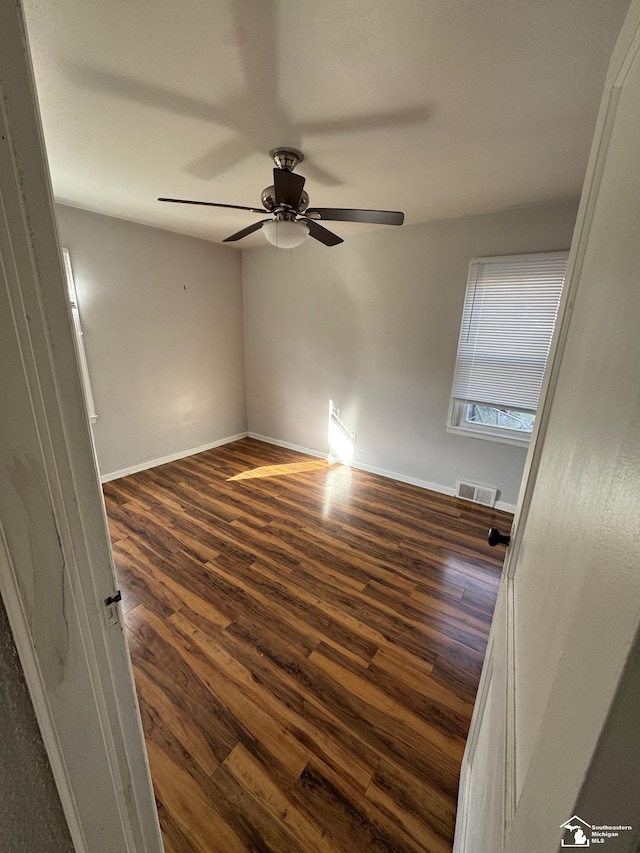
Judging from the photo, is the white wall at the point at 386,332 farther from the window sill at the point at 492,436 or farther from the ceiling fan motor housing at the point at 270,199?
the ceiling fan motor housing at the point at 270,199

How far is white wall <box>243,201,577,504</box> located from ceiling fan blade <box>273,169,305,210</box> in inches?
62.7

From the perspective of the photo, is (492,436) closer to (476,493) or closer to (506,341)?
(476,493)

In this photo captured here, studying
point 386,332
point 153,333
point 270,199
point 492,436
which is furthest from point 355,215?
point 153,333

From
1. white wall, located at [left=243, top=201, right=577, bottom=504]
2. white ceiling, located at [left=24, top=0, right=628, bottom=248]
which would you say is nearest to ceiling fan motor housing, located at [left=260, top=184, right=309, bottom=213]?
white ceiling, located at [left=24, top=0, right=628, bottom=248]

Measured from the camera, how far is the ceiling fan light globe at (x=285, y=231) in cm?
181

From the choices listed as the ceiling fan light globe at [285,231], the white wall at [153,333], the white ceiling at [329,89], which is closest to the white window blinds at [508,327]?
the white ceiling at [329,89]

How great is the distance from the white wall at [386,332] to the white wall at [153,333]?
492mm

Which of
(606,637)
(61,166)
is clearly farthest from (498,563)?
(61,166)

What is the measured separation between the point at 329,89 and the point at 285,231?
635mm

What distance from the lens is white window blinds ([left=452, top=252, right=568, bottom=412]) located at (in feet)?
7.90

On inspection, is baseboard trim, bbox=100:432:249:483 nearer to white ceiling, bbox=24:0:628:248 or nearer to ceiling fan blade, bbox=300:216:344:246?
white ceiling, bbox=24:0:628:248

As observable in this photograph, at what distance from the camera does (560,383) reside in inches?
28.7

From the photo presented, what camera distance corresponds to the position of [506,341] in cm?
261

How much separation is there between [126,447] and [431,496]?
3.19m
